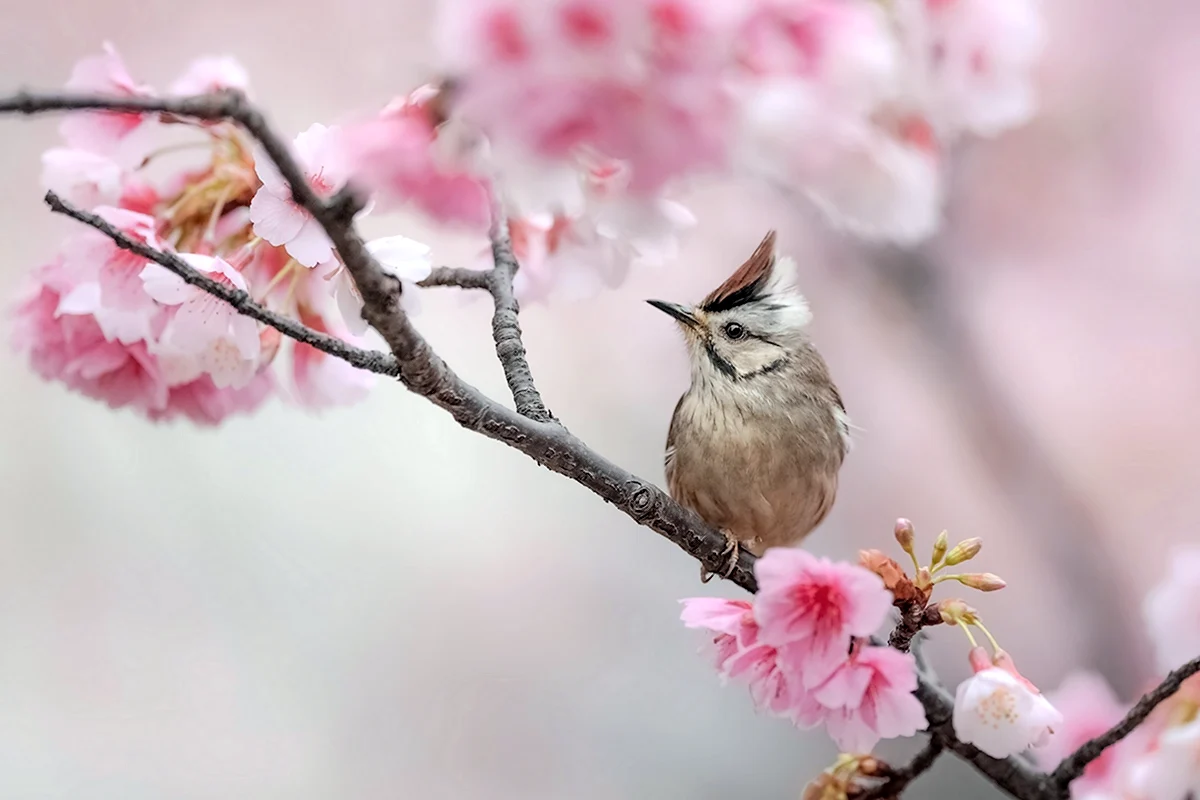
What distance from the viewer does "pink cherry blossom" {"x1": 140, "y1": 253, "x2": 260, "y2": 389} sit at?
0.59 metres

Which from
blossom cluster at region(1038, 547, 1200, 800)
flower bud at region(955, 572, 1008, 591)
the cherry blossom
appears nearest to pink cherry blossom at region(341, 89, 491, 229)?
flower bud at region(955, 572, 1008, 591)

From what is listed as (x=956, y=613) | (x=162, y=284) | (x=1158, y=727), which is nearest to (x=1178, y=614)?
(x=1158, y=727)

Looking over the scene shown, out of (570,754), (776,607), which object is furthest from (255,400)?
(570,754)

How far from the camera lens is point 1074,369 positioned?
188 cm

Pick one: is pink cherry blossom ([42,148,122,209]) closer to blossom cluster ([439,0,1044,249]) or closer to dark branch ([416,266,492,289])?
dark branch ([416,266,492,289])

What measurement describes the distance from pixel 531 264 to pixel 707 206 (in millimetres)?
1115

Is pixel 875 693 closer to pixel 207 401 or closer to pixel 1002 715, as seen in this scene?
pixel 1002 715

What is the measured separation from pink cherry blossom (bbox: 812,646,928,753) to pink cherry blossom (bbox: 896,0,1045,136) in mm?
283

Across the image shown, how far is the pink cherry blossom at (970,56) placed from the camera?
1.53ft

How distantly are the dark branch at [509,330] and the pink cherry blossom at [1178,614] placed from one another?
1.72 feet

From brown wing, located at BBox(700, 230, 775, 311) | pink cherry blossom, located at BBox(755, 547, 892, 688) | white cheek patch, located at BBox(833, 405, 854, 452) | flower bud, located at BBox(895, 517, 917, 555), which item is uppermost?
brown wing, located at BBox(700, 230, 775, 311)

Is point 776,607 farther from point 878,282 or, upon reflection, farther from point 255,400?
point 878,282

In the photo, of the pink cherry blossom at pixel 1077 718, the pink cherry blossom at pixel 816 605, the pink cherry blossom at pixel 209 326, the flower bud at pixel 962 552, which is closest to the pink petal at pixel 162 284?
the pink cherry blossom at pixel 209 326

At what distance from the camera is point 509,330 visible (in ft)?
2.29
